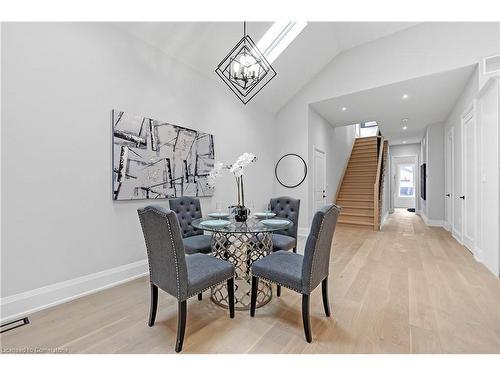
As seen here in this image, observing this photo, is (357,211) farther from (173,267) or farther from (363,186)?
(173,267)

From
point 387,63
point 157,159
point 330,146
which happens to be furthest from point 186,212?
point 330,146

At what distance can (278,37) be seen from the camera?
383cm

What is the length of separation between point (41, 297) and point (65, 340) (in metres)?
0.70

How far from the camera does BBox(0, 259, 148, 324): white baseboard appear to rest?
185 centimetres

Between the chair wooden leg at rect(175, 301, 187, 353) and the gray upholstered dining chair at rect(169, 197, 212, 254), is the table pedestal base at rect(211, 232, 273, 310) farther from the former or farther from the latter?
the chair wooden leg at rect(175, 301, 187, 353)

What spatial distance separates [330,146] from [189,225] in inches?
198

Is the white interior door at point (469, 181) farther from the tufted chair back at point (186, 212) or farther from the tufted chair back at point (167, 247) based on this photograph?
the tufted chair back at point (167, 247)

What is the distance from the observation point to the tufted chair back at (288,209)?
2.91 meters

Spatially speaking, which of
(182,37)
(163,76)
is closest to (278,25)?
(182,37)

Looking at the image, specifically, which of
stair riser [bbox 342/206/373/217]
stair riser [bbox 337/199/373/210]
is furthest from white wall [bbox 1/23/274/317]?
stair riser [bbox 337/199/373/210]

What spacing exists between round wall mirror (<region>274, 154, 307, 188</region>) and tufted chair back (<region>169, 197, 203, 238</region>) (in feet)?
8.81

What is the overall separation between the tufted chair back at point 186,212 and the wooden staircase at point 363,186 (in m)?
4.55

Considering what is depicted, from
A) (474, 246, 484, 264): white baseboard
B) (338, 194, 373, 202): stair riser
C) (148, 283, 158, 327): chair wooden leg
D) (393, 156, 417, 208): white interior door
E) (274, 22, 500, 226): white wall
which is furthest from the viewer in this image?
(393, 156, 417, 208): white interior door

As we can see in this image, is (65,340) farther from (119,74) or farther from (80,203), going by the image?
(119,74)
